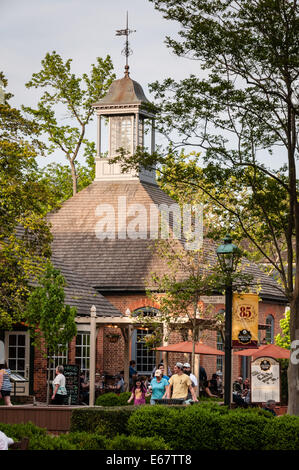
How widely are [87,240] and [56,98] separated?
603 inches

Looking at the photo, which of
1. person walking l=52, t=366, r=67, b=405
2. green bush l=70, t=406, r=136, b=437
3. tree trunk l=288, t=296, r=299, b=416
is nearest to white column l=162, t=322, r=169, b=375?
person walking l=52, t=366, r=67, b=405

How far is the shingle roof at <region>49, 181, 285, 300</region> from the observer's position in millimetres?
38906

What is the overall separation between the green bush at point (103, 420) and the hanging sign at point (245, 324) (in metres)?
4.21

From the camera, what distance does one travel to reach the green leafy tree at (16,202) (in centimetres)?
2506

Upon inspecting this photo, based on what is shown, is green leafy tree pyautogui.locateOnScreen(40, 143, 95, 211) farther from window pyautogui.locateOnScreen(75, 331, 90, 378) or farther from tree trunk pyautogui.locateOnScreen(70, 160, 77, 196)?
window pyautogui.locateOnScreen(75, 331, 90, 378)

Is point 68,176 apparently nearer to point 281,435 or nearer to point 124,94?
point 124,94

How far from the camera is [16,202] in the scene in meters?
25.3

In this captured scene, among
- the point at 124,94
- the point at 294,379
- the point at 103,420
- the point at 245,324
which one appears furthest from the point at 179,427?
the point at 124,94

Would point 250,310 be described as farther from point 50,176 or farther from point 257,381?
point 50,176

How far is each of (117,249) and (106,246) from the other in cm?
62

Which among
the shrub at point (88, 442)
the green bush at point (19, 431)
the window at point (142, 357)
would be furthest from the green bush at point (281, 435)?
the window at point (142, 357)

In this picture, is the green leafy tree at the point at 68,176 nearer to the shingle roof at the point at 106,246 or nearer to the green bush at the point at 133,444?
the shingle roof at the point at 106,246

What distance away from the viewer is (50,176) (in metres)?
57.2
